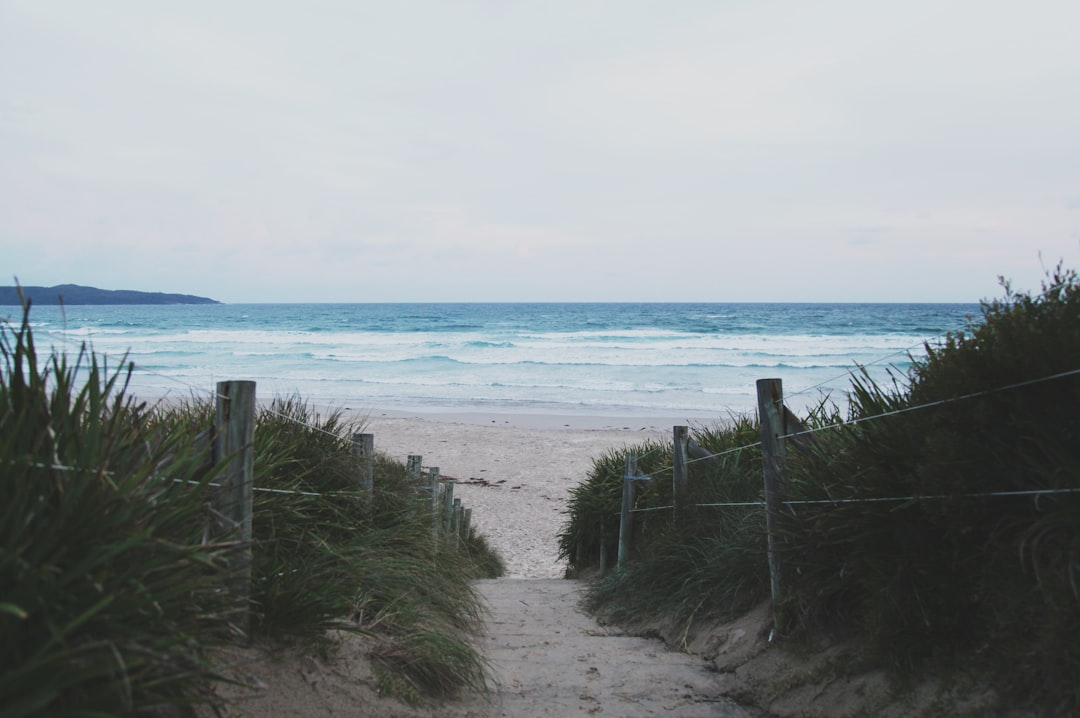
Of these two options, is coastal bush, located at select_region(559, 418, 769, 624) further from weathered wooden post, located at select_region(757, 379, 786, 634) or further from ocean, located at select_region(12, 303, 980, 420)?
ocean, located at select_region(12, 303, 980, 420)

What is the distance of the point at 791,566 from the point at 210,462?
3268 mm

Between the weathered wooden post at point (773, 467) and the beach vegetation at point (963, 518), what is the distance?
0.22ft

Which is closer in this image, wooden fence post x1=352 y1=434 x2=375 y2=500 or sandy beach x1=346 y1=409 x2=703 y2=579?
wooden fence post x1=352 y1=434 x2=375 y2=500

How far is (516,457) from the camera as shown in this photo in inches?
858

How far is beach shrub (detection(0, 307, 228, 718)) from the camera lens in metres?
2.29

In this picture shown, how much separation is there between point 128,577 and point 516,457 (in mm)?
19308

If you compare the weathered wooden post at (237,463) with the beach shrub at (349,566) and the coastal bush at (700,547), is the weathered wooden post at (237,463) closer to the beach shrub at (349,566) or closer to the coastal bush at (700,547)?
the beach shrub at (349,566)

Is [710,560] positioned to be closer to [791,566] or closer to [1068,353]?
[791,566]

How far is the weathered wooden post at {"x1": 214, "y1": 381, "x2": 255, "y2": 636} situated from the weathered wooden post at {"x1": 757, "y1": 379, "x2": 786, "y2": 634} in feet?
9.62

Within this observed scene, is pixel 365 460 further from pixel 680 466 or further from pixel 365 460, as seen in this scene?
pixel 680 466

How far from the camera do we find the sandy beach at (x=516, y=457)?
15.5 meters

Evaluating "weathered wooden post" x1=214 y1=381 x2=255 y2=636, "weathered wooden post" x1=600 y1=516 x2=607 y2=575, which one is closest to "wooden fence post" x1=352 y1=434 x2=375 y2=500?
"weathered wooden post" x1=214 y1=381 x2=255 y2=636

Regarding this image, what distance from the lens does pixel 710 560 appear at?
6.26 metres

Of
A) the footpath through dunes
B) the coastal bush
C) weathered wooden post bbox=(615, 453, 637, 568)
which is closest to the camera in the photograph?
the footpath through dunes
